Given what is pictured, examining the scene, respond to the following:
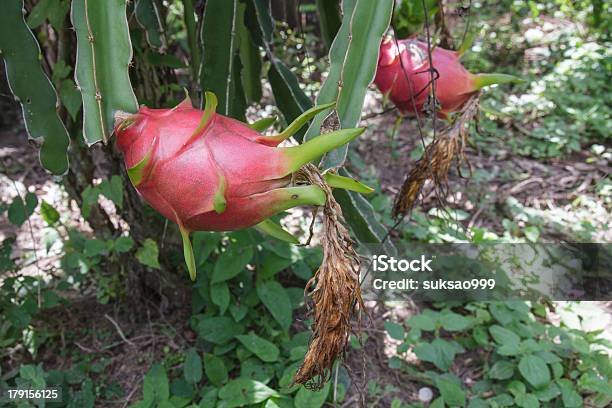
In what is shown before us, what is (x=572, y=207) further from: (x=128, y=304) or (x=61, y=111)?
(x=61, y=111)

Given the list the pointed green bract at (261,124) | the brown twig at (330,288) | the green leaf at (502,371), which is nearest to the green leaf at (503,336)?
the green leaf at (502,371)

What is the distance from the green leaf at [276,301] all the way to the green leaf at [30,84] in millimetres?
654

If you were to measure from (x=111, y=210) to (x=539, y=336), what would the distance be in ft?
4.39

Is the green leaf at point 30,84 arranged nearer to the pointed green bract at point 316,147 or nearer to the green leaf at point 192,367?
the pointed green bract at point 316,147

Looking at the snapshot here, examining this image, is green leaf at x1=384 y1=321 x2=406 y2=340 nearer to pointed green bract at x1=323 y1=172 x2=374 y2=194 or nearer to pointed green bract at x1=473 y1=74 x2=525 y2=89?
pointed green bract at x1=473 y1=74 x2=525 y2=89

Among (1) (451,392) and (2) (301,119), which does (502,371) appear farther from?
(2) (301,119)

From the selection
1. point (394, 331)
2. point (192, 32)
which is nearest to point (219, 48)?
point (192, 32)

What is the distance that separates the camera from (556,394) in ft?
3.79

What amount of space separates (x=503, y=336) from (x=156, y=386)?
2.61 ft

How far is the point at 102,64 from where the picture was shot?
570 mm

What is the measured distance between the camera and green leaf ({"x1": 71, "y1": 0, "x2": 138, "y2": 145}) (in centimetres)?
55

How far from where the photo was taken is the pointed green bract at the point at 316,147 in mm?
471

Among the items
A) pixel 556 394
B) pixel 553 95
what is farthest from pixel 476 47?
pixel 556 394

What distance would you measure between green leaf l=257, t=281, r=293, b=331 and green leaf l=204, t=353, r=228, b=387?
159mm
